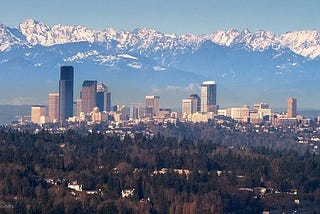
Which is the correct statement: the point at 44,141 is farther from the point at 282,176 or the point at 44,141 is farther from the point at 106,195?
the point at 106,195

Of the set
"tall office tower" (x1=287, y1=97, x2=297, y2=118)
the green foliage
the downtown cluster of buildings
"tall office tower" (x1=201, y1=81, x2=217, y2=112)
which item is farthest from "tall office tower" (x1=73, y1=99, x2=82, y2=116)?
the green foliage

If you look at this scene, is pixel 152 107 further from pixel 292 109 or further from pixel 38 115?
pixel 38 115

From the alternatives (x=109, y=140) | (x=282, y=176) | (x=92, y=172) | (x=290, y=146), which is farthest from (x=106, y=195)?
(x=290, y=146)

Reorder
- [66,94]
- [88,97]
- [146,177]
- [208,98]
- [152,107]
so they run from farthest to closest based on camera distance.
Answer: [208,98]
[152,107]
[88,97]
[66,94]
[146,177]

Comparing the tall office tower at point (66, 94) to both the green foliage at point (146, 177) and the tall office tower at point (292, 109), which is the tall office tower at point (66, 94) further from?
the green foliage at point (146, 177)

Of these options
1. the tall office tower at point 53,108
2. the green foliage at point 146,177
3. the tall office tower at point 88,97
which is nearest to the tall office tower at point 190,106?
the tall office tower at point 88,97

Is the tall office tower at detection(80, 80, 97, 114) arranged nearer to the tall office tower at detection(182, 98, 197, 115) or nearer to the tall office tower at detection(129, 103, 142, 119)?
the tall office tower at detection(129, 103, 142, 119)

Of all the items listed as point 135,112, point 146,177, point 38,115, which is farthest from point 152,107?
point 146,177
